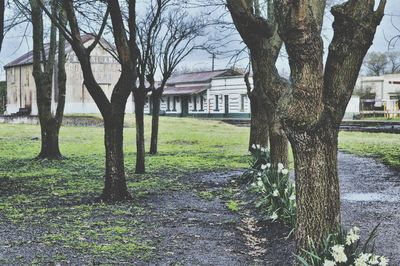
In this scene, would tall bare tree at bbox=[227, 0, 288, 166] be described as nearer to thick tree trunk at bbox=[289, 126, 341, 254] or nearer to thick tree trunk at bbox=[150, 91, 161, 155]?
thick tree trunk at bbox=[289, 126, 341, 254]

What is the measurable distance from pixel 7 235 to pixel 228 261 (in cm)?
332

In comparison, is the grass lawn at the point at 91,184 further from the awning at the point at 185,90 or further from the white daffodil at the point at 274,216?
the awning at the point at 185,90

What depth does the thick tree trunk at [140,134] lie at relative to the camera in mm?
15469

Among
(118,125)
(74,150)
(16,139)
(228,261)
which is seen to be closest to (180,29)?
(74,150)

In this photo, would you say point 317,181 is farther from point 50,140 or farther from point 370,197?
point 50,140

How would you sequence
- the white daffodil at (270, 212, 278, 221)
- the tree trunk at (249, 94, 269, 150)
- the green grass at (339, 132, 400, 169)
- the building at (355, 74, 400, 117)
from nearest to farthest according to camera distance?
the white daffodil at (270, 212, 278, 221) → the tree trunk at (249, 94, 269, 150) → the green grass at (339, 132, 400, 169) → the building at (355, 74, 400, 117)

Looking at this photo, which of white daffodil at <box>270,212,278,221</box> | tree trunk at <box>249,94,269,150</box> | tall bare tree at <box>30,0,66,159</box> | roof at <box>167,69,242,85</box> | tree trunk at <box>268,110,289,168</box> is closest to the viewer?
white daffodil at <box>270,212,278,221</box>

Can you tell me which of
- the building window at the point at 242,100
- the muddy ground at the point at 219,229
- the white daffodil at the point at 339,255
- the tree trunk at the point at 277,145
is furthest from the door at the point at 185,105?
the white daffodil at the point at 339,255

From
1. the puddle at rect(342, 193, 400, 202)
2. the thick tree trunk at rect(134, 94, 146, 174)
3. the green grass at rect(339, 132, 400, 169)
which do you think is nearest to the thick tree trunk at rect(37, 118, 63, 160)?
the thick tree trunk at rect(134, 94, 146, 174)

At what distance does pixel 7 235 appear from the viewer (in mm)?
8164

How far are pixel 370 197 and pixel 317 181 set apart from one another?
5986 millimetres

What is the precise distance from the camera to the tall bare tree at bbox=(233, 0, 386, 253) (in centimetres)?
521

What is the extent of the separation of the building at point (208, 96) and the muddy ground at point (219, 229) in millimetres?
43079

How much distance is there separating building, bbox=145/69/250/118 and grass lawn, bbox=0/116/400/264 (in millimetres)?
A: 27994
